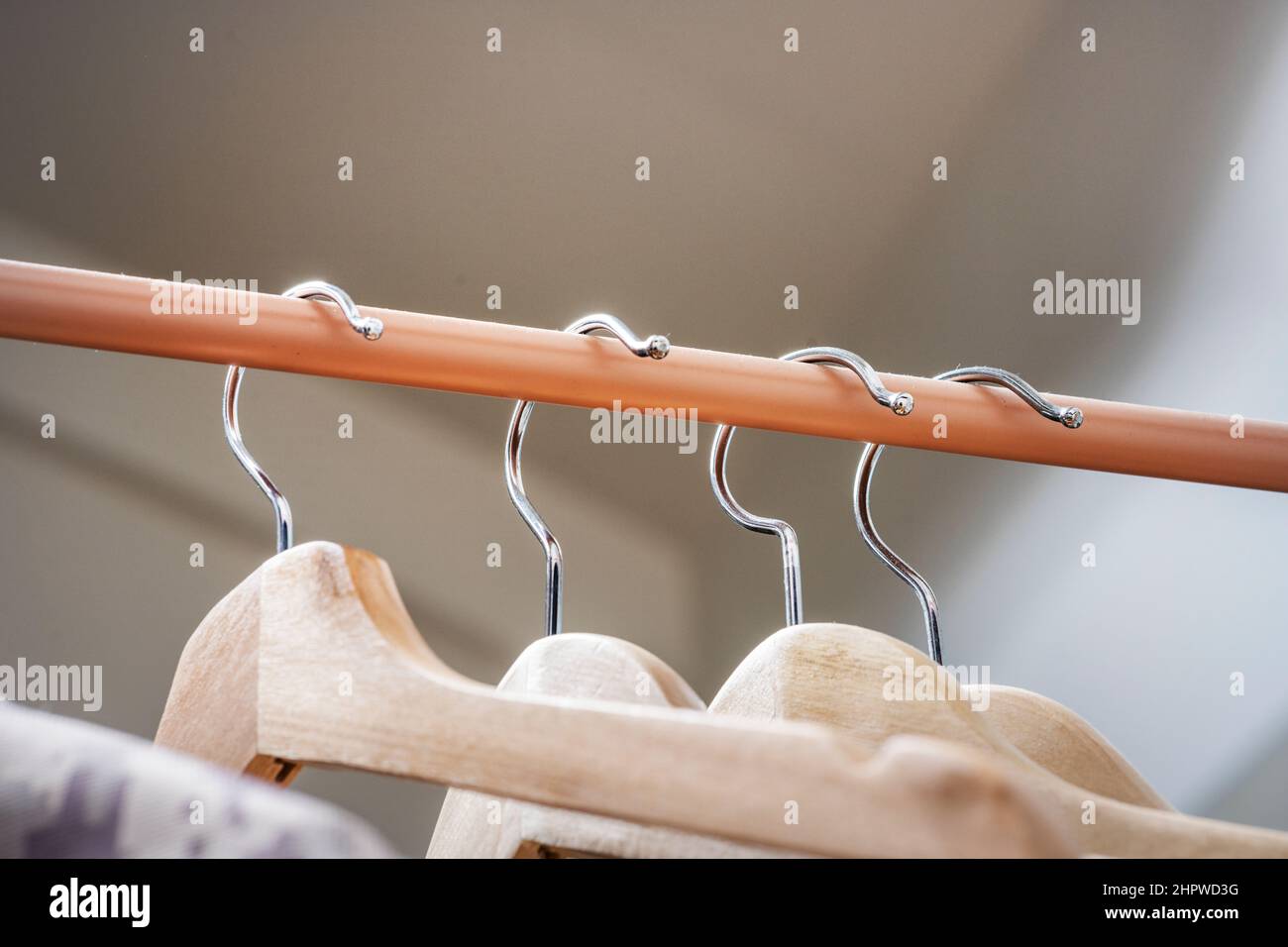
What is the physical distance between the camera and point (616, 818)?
269 millimetres

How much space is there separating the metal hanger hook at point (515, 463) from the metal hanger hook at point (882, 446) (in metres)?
0.13

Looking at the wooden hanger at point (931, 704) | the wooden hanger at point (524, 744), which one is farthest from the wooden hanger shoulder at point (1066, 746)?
the wooden hanger at point (524, 744)

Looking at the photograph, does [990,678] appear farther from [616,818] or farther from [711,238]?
[616,818]

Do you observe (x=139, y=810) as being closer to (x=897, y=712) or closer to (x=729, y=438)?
(x=897, y=712)

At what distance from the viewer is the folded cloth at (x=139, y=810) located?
209 millimetres

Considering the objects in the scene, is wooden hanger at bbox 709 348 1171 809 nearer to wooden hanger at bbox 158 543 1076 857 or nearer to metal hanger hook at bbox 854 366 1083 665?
metal hanger hook at bbox 854 366 1083 665

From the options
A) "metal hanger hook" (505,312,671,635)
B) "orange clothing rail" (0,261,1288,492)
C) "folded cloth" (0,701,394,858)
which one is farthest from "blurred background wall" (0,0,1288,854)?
"folded cloth" (0,701,394,858)

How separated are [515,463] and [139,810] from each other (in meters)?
0.33

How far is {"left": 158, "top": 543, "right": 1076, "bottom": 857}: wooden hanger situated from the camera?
23cm

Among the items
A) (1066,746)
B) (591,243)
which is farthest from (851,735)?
(591,243)

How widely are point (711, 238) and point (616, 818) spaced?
5.74 ft

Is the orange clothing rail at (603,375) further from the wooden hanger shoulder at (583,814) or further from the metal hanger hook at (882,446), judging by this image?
the wooden hanger shoulder at (583,814)

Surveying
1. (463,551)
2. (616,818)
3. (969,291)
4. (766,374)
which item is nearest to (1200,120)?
(969,291)

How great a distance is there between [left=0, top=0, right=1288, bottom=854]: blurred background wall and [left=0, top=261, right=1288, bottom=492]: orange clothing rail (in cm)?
120
